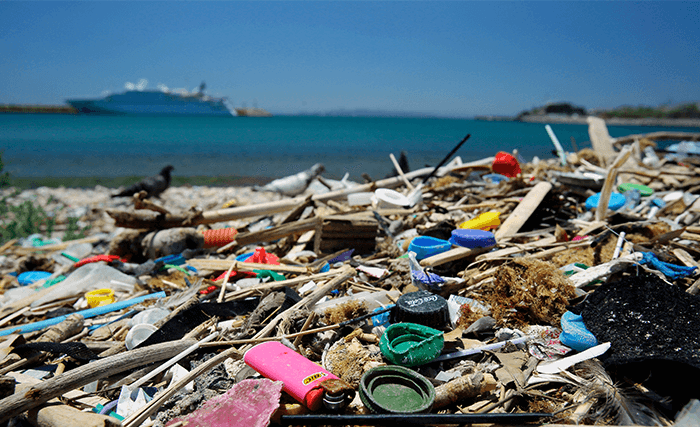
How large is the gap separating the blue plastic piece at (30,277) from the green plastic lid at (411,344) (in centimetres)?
603

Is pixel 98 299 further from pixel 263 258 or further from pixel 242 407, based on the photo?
pixel 242 407

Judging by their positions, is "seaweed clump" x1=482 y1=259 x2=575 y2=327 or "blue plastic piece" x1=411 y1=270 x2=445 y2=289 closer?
"seaweed clump" x1=482 y1=259 x2=575 y2=327

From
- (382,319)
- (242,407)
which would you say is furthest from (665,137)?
(242,407)

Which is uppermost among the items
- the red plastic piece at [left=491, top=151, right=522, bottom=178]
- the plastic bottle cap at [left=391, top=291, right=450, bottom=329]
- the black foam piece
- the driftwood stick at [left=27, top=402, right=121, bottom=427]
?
the red plastic piece at [left=491, top=151, right=522, bottom=178]

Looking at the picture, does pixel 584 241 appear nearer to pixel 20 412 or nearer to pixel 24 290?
pixel 20 412

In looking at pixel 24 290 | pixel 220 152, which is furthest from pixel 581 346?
pixel 220 152

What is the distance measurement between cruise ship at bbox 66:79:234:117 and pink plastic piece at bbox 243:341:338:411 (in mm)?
137710

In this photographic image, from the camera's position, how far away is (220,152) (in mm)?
29516

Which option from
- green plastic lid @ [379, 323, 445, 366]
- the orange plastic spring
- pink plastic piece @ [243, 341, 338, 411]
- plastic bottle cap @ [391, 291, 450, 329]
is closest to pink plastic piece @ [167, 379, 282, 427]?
pink plastic piece @ [243, 341, 338, 411]

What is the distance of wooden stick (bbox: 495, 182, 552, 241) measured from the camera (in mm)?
4805

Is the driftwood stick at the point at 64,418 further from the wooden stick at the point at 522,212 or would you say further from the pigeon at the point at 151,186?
the pigeon at the point at 151,186

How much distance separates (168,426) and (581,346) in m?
2.85

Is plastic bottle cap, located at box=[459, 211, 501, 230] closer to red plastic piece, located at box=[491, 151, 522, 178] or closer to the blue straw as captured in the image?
red plastic piece, located at box=[491, 151, 522, 178]

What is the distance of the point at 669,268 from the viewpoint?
360 cm
